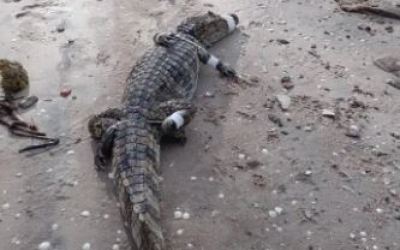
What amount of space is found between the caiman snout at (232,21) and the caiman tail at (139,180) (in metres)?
1.79

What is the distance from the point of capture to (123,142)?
3582 millimetres

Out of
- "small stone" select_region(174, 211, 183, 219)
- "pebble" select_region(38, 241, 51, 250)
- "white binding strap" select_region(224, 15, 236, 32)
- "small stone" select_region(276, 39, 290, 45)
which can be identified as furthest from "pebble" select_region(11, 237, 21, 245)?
"small stone" select_region(276, 39, 290, 45)

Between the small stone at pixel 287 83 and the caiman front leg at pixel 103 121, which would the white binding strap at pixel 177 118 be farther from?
the small stone at pixel 287 83

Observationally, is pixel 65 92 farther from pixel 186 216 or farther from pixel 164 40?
pixel 186 216

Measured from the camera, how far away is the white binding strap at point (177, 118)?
3846 mm

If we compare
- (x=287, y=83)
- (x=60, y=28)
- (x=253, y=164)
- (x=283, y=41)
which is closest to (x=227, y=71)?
(x=287, y=83)

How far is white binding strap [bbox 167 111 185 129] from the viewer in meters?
3.85

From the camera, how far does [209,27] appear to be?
16.8 ft

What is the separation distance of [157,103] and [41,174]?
37.9 inches

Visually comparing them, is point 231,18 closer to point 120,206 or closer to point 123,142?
point 123,142

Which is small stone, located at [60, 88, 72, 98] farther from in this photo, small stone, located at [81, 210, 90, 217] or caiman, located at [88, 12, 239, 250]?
small stone, located at [81, 210, 90, 217]

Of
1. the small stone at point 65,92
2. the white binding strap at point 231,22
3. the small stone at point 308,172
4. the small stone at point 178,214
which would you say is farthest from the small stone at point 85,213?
the white binding strap at point 231,22

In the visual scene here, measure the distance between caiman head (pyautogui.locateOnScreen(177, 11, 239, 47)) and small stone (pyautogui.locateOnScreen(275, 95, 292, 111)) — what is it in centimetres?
110

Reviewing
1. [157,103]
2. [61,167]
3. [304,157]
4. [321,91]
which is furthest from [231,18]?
[61,167]
